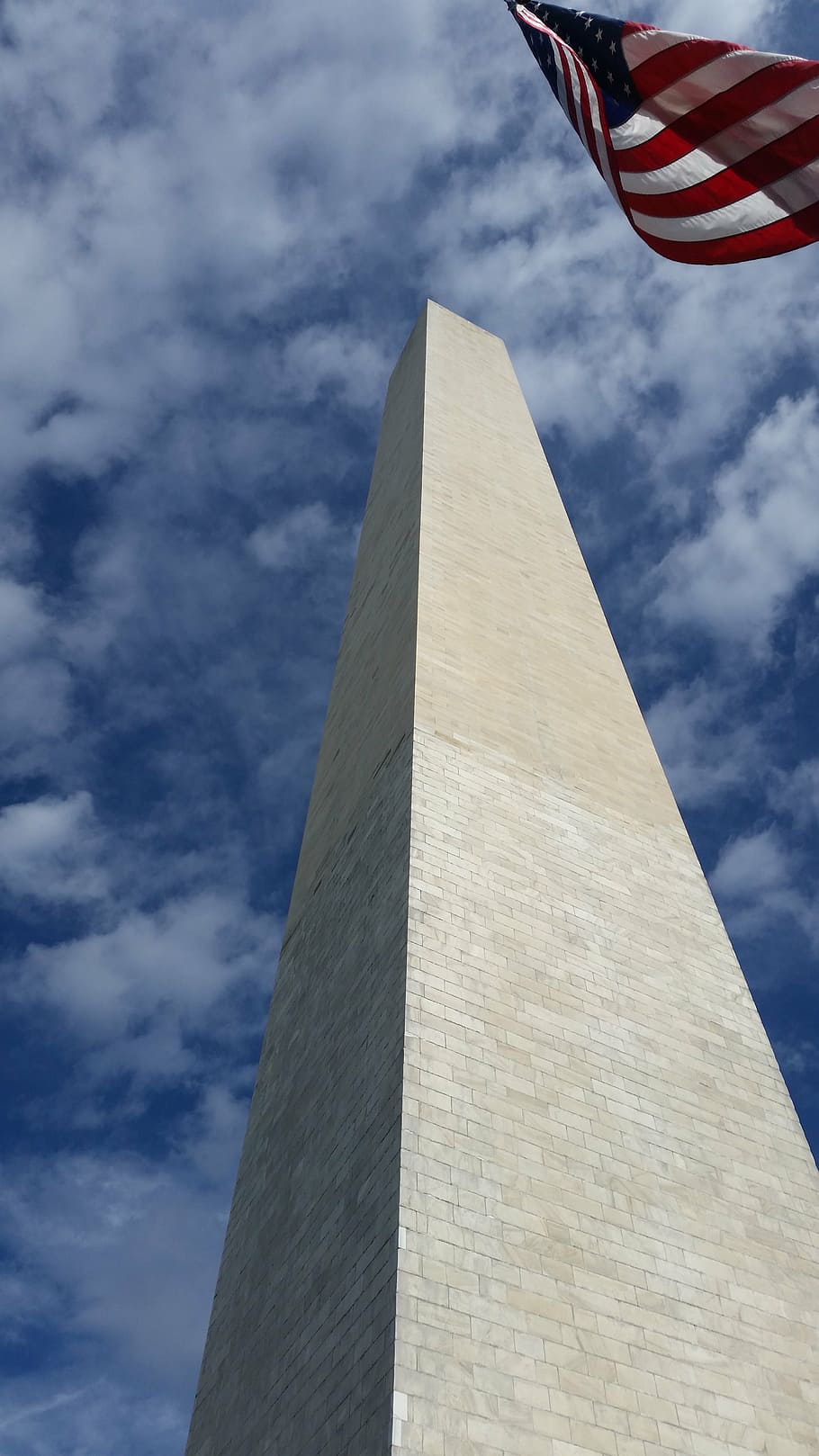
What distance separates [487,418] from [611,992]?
1408 cm

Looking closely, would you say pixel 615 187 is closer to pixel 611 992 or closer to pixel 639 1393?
pixel 611 992

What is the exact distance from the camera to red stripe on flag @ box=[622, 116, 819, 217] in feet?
31.5

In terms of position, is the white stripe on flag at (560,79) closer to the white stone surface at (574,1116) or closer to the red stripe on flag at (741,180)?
the red stripe on flag at (741,180)

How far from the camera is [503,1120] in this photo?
9.18 meters

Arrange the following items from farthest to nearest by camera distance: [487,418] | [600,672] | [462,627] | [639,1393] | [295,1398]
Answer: [487,418] → [600,672] → [462,627] → [295,1398] → [639,1393]

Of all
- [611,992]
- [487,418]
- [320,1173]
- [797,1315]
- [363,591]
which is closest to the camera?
[797,1315]

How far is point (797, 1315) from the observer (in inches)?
372

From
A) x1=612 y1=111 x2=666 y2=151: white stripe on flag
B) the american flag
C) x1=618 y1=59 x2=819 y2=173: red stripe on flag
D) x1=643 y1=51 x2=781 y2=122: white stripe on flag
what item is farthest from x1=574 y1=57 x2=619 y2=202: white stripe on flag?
x1=643 y1=51 x2=781 y2=122: white stripe on flag

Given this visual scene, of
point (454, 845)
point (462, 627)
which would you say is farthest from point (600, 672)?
point (454, 845)

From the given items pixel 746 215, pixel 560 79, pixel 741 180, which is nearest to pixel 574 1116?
pixel 746 215

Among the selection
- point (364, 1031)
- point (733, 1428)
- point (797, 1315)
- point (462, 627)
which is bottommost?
point (733, 1428)

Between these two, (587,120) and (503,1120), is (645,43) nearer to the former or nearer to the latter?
(587,120)

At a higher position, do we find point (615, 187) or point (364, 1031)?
point (615, 187)

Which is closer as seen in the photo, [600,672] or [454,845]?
[454,845]
